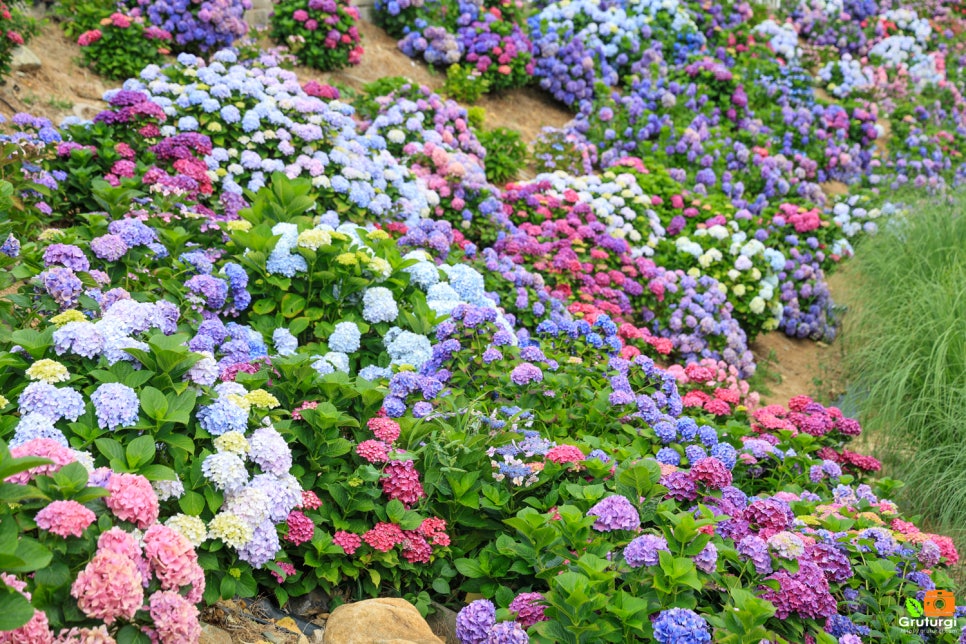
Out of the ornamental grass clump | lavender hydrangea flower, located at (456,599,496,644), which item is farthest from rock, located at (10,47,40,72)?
the ornamental grass clump

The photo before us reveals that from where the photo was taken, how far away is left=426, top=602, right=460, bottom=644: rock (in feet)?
10.2

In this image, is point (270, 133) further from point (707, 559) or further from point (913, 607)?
point (913, 607)

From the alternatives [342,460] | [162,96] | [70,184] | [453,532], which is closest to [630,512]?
[453,532]

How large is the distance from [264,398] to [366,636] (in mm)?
878

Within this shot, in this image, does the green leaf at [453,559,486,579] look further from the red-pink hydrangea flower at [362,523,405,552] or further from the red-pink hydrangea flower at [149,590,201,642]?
the red-pink hydrangea flower at [149,590,201,642]

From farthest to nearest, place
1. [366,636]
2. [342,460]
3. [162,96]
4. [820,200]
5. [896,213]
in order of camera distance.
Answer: [820,200] < [896,213] < [162,96] < [342,460] < [366,636]

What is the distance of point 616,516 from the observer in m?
2.86

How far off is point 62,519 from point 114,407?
2.00 ft

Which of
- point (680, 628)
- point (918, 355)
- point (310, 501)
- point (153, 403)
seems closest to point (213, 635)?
point (310, 501)

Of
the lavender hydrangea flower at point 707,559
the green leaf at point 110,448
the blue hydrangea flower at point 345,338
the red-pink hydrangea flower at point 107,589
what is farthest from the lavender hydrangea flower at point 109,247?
the lavender hydrangea flower at point 707,559

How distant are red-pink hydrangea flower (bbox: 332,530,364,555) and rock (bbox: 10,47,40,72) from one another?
16.1ft

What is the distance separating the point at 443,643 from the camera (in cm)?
290

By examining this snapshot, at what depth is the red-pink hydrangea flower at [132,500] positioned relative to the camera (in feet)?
7.38

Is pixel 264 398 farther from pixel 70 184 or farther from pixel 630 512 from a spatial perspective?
pixel 70 184
